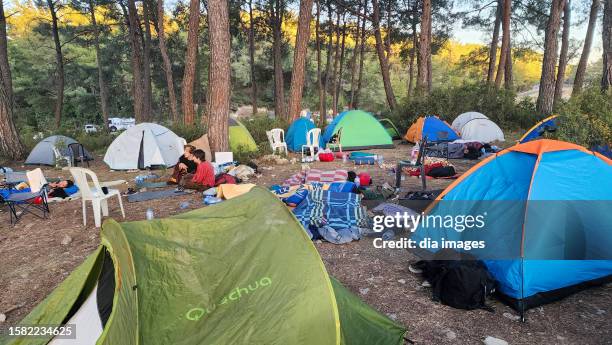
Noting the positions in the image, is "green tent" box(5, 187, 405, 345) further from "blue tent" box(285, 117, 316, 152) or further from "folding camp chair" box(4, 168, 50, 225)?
"blue tent" box(285, 117, 316, 152)

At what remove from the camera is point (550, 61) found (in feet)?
46.4

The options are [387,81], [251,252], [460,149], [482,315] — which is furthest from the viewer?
[387,81]

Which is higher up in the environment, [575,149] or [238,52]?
[238,52]

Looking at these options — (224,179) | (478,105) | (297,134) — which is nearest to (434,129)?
(478,105)

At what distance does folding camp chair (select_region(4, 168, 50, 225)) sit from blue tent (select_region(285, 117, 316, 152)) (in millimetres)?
7550

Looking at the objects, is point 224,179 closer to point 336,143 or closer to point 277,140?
point 277,140

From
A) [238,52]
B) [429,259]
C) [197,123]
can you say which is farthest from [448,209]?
[238,52]

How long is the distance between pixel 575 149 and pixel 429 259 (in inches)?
70.5

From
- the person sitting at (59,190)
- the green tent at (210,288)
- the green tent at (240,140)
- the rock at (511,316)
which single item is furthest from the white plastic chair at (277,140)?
the green tent at (210,288)

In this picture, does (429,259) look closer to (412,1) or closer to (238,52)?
(412,1)

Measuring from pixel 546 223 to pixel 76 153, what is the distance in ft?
40.2

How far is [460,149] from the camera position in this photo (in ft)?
34.6

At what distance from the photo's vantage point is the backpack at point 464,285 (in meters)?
3.33

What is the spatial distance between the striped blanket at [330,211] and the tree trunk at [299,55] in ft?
29.1
